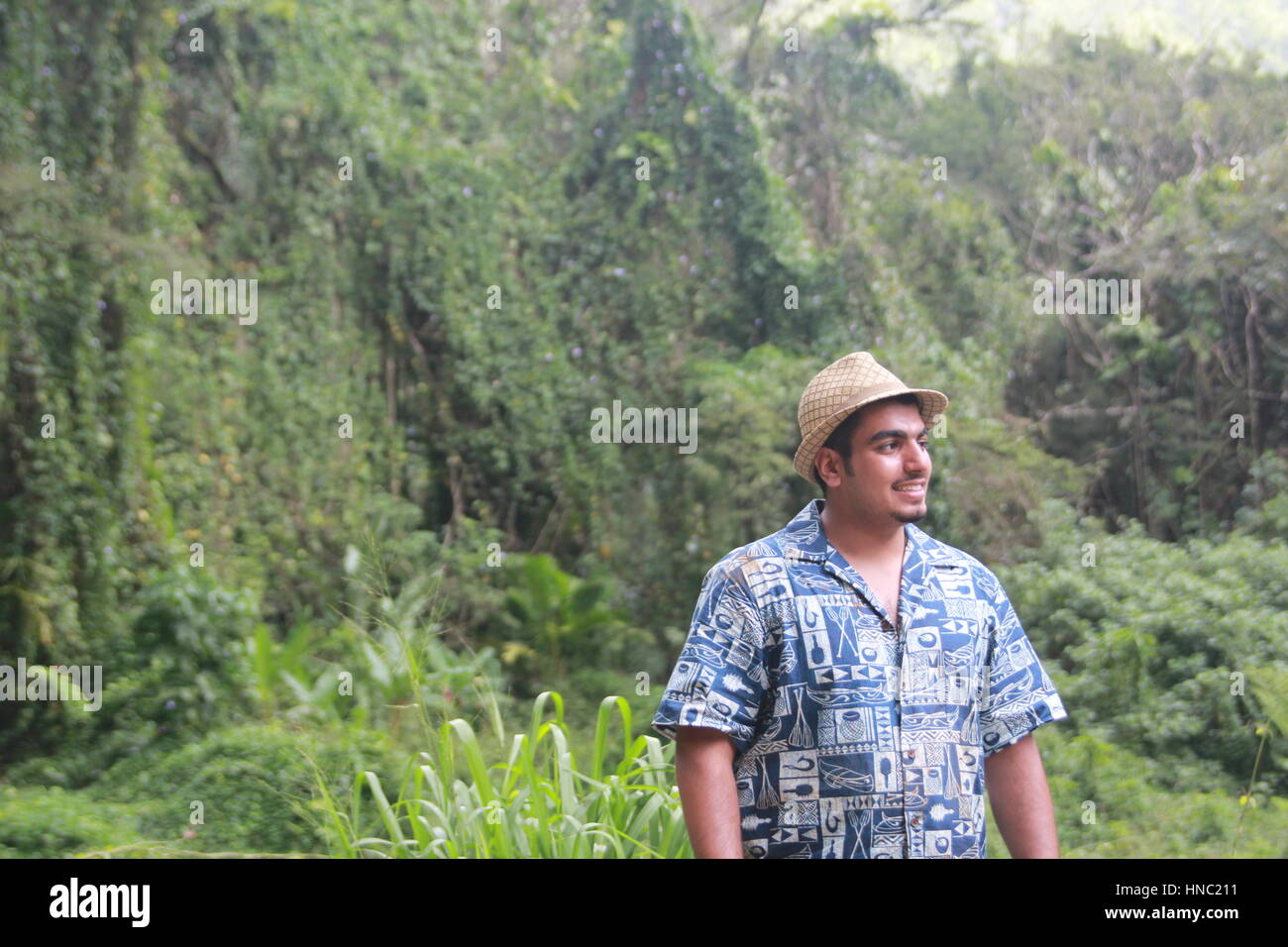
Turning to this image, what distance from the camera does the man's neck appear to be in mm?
2264

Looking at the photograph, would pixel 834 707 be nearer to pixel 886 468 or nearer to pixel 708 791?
pixel 708 791

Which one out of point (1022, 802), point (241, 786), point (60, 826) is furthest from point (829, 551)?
point (60, 826)

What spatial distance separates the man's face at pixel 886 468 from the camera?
224 cm

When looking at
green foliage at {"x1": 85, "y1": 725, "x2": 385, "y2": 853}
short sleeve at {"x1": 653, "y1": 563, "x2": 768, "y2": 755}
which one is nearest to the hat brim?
short sleeve at {"x1": 653, "y1": 563, "x2": 768, "y2": 755}

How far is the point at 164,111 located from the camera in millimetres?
7082

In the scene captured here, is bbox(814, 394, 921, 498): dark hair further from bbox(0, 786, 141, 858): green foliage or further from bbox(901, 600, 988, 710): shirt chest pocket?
bbox(0, 786, 141, 858): green foliage

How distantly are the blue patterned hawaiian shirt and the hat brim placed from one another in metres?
0.26

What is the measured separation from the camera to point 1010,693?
2240 mm

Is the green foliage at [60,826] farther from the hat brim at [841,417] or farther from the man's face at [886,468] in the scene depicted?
the man's face at [886,468]

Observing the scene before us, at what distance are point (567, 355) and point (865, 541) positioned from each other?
5.44m

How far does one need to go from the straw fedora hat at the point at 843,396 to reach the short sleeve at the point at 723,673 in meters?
0.34

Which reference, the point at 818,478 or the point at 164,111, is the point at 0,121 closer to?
the point at 164,111

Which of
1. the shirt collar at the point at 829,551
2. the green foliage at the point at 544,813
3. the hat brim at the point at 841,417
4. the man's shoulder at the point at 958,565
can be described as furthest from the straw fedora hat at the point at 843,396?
the green foliage at the point at 544,813
